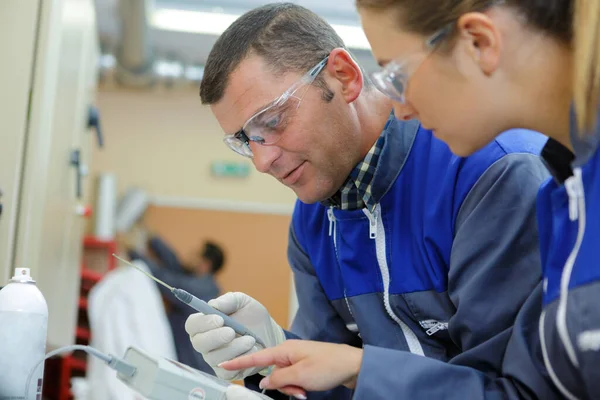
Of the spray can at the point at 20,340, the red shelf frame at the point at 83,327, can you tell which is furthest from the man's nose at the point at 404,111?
the red shelf frame at the point at 83,327

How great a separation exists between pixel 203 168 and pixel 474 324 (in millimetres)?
3883

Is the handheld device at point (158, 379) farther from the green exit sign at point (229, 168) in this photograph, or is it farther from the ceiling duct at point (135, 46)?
the green exit sign at point (229, 168)

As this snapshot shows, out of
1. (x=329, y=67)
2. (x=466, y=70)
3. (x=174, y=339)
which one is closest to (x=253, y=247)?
(x=174, y=339)

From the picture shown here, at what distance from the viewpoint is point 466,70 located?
889mm

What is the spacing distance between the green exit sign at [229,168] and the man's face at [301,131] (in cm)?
343

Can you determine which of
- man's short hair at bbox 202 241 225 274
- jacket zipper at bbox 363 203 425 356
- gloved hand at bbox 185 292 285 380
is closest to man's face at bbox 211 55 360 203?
jacket zipper at bbox 363 203 425 356

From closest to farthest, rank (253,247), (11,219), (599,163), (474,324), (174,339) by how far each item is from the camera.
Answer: (599,163), (474,324), (11,219), (174,339), (253,247)

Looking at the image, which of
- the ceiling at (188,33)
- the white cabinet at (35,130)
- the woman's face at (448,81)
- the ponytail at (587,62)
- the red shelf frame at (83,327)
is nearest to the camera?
the ponytail at (587,62)

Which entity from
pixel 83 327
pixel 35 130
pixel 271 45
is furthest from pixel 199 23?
pixel 271 45

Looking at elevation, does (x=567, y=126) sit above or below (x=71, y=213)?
above

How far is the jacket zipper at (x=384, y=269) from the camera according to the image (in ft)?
4.44

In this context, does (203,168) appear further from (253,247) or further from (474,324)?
(474,324)

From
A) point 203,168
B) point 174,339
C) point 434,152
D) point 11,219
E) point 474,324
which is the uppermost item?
point 434,152

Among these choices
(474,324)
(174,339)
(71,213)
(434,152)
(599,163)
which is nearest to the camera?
(599,163)
